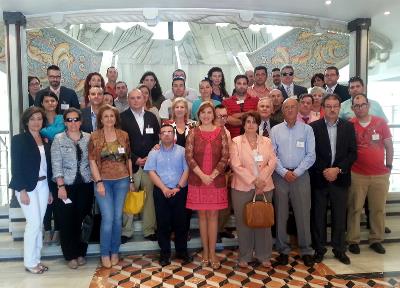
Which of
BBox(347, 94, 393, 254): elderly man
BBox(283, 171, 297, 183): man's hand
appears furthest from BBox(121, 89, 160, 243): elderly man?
BBox(347, 94, 393, 254): elderly man

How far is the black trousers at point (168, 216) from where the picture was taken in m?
3.48

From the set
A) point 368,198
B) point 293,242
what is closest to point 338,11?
point 368,198

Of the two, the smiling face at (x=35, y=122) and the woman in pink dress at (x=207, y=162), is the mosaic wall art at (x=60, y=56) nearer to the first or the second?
the smiling face at (x=35, y=122)

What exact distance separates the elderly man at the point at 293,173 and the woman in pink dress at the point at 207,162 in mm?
523

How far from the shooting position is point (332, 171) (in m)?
3.46

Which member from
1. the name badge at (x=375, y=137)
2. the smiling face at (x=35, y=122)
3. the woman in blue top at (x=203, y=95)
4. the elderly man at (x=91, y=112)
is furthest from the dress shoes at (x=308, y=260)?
the smiling face at (x=35, y=122)

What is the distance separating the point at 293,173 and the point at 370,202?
1.06 metres

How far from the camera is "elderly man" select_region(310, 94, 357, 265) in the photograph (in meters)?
3.52

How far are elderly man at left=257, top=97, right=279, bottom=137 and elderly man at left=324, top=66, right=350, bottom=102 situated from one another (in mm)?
1202

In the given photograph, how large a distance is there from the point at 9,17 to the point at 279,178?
3.71 metres

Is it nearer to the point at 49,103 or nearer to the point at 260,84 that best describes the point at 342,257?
the point at 260,84

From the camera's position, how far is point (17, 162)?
3242mm

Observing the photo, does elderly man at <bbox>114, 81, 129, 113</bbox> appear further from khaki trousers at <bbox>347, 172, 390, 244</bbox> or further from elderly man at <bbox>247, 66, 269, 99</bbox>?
khaki trousers at <bbox>347, 172, 390, 244</bbox>

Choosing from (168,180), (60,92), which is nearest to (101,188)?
(168,180)
